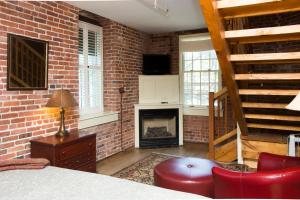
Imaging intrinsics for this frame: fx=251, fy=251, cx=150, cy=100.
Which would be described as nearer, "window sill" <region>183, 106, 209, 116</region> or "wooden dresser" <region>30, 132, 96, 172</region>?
"wooden dresser" <region>30, 132, 96, 172</region>

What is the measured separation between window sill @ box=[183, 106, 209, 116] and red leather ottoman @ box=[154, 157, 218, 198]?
297 cm

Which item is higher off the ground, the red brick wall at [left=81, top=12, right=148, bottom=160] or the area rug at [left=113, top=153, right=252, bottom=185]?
the red brick wall at [left=81, top=12, right=148, bottom=160]

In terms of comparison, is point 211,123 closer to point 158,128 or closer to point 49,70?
point 158,128

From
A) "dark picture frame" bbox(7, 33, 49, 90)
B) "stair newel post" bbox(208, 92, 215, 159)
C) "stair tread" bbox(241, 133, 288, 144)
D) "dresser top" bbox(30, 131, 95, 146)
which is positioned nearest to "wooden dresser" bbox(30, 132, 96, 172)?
"dresser top" bbox(30, 131, 95, 146)

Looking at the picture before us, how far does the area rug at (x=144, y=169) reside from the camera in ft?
12.5

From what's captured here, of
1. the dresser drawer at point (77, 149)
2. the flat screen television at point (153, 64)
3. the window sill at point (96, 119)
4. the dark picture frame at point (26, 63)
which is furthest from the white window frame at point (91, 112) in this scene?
the flat screen television at point (153, 64)

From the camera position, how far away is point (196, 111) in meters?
6.17

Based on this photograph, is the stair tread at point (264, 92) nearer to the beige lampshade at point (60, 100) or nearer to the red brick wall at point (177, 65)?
the beige lampshade at point (60, 100)

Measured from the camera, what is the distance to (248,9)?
262 centimetres

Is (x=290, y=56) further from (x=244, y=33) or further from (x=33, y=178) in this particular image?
(x=33, y=178)

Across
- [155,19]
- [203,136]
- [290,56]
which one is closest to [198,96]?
[203,136]

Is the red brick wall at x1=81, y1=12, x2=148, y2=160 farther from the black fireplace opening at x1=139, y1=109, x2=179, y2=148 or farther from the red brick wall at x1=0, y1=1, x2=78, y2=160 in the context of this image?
the red brick wall at x1=0, y1=1, x2=78, y2=160

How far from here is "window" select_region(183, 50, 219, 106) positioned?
5973 mm

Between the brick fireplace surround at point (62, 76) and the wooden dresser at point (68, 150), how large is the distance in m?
0.28
